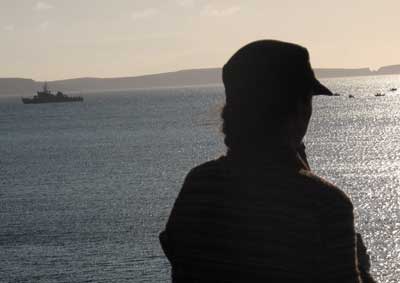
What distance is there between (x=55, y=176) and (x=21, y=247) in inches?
1175

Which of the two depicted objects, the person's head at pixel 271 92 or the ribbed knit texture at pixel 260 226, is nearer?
the ribbed knit texture at pixel 260 226

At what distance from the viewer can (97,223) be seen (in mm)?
47781

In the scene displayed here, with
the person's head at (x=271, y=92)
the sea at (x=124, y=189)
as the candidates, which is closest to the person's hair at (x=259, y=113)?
the person's head at (x=271, y=92)

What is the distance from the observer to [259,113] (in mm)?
2695

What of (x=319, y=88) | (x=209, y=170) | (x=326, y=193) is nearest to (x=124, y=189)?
(x=209, y=170)

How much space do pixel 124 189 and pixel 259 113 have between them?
2302 inches

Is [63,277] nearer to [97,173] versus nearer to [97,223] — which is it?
[97,223]

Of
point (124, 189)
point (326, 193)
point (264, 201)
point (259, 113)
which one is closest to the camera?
point (326, 193)

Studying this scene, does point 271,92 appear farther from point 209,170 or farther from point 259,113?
point 209,170

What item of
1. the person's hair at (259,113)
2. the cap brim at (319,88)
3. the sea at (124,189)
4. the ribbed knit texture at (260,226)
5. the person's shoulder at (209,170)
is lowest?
the sea at (124,189)

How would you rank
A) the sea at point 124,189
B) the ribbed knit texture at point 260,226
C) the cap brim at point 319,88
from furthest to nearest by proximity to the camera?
the sea at point 124,189
the cap brim at point 319,88
the ribbed knit texture at point 260,226

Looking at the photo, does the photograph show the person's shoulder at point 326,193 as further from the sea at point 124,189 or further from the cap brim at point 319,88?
the sea at point 124,189

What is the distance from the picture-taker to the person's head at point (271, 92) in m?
2.63

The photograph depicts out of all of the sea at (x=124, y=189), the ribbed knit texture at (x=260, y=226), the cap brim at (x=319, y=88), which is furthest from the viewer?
the sea at (x=124, y=189)
